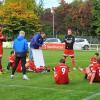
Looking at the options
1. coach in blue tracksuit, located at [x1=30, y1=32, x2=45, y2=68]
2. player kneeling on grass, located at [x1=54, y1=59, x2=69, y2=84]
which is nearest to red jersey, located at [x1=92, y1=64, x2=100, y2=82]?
player kneeling on grass, located at [x1=54, y1=59, x2=69, y2=84]

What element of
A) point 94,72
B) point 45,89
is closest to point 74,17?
point 94,72

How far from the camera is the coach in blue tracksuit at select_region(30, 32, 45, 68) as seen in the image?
20703mm

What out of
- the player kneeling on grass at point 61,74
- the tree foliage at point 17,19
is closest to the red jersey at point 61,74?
the player kneeling on grass at point 61,74

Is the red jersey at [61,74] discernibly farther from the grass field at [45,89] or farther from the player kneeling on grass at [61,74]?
the grass field at [45,89]

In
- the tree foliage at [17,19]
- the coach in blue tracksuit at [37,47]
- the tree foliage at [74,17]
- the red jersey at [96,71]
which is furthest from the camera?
the tree foliage at [74,17]

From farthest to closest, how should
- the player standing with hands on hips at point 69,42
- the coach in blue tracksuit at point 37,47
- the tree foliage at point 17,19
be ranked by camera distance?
the tree foliage at point 17,19, the player standing with hands on hips at point 69,42, the coach in blue tracksuit at point 37,47

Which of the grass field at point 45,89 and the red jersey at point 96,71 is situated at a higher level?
the red jersey at point 96,71

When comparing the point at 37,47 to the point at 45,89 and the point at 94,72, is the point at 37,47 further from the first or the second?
the point at 45,89

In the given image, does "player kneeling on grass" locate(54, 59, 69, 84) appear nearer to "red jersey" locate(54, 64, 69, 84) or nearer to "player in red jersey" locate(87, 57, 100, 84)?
"red jersey" locate(54, 64, 69, 84)

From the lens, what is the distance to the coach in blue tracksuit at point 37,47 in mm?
20703

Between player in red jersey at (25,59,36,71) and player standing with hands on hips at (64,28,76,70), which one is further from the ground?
player standing with hands on hips at (64,28,76,70)

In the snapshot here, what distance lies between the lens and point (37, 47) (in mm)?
21016

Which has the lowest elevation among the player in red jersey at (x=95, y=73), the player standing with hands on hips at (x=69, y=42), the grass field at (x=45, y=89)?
the grass field at (x=45, y=89)

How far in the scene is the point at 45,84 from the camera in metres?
16.0
